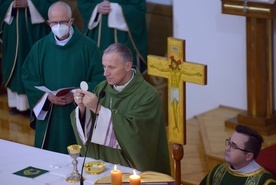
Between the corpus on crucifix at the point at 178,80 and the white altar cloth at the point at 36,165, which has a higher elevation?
the corpus on crucifix at the point at 178,80

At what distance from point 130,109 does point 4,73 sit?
449 cm

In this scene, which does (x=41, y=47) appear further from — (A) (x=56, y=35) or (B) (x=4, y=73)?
(B) (x=4, y=73)

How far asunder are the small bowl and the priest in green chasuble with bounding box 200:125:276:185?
859 millimetres

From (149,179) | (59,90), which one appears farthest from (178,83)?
(59,90)

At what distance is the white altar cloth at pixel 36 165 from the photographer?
204 inches

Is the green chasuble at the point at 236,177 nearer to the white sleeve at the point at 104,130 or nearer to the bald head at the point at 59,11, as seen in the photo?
the white sleeve at the point at 104,130

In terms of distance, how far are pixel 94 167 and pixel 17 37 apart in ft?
15.5

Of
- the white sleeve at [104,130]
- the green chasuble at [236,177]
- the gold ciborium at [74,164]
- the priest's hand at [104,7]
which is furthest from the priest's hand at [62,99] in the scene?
the priest's hand at [104,7]

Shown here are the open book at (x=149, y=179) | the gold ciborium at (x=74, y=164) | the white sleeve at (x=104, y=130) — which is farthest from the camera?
the white sleeve at (x=104, y=130)

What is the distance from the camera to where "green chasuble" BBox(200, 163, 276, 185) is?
515 cm

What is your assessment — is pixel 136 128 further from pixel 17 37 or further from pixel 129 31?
pixel 17 37

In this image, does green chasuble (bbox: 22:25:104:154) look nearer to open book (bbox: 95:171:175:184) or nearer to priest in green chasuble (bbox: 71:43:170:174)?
priest in green chasuble (bbox: 71:43:170:174)

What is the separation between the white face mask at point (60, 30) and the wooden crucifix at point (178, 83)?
140 cm

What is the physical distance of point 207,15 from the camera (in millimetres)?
8539
